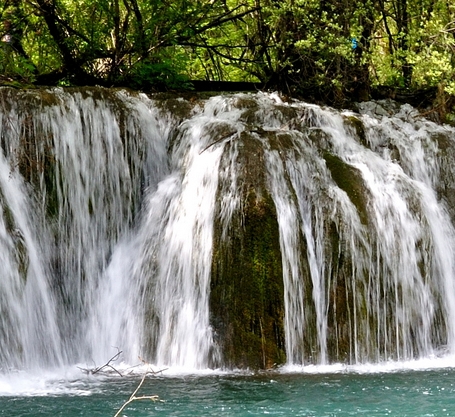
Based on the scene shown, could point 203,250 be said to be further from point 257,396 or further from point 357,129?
point 357,129

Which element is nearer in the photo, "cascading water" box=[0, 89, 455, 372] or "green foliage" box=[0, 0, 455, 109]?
"cascading water" box=[0, 89, 455, 372]

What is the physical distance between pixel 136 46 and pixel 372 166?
4.97 meters

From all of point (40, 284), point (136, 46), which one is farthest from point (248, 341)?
point (136, 46)

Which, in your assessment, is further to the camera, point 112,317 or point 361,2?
point 361,2

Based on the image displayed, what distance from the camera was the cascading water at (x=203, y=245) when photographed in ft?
25.2

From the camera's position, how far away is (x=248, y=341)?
7.53m

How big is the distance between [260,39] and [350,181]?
5668 millimetres

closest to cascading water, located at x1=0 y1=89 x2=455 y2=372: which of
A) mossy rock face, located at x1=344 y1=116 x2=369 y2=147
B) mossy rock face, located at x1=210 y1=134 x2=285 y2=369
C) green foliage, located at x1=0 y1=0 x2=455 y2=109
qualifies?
mossy rock face, located at x1=210 y1=134 x2=285 y2=369

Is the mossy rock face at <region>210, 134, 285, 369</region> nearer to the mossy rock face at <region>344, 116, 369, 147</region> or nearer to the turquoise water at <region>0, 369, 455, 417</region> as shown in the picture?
the turquoise water at <region>0, 369, 455, 417</region>

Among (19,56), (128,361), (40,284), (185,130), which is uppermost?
(19,56)

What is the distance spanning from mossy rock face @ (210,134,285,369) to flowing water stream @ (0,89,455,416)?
0.01 m

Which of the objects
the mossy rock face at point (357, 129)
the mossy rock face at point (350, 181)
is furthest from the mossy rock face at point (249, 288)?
the mossy rock face at point (357, 129)

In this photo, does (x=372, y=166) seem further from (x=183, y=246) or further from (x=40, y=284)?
(x=40, y=284)

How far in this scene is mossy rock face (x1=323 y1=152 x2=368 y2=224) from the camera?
855 cm
